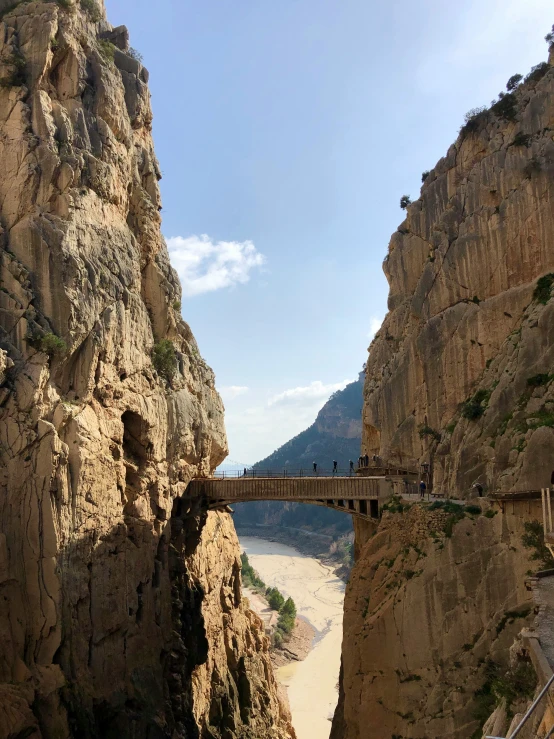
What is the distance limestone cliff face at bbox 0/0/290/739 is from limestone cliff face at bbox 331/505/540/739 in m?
10.7

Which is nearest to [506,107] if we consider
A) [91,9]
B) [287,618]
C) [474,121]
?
[474,121]

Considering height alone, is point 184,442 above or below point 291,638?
above

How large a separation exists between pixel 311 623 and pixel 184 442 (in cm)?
5583

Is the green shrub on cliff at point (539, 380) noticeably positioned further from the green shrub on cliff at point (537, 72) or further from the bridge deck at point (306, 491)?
the green shrub on cliff at point (537, 72)

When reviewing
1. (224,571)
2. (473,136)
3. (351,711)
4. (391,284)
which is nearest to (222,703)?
(224,571)

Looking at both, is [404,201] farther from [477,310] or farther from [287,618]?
[287,618]

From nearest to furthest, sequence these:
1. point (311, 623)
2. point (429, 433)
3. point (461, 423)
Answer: point (461, 423) < point (429, 433) < point (311, 623)

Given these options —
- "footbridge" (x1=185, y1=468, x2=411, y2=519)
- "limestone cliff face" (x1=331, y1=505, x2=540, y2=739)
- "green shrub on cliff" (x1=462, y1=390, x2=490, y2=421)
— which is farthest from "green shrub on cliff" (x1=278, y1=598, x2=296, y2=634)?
"limestone cliff face" (x1=331, y1=505, x2=540, y2=739)

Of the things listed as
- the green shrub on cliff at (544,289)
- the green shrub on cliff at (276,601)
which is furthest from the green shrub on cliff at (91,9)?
the green shrub on cliff at (276,601)

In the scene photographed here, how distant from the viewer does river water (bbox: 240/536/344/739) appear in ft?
153

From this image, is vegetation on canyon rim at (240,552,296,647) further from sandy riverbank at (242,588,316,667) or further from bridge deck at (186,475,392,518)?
bridge deck at (186,475,392,518)

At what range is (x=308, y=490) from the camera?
29.8m

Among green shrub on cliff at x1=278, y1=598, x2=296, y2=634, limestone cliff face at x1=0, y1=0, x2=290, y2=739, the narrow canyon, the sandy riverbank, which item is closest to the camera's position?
the narrow canyon

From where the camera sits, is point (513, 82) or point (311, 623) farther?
point (311, 623)
